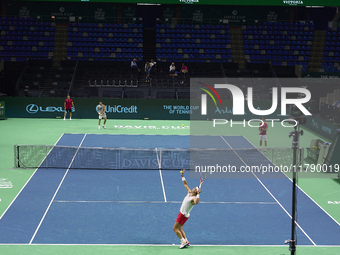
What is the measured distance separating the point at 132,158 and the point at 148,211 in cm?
523

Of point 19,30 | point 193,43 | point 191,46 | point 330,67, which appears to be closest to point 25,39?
point 19,30

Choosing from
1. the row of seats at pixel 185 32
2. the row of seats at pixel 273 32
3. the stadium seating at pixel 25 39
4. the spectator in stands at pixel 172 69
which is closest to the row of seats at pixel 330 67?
the row of seats at pixel 273 32

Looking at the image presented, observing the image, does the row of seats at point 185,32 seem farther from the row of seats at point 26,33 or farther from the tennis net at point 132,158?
the tennis net at point 132,158

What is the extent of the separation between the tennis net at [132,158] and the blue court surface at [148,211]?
427 millimetres

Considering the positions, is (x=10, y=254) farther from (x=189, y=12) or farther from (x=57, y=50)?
(x=189, y=12)

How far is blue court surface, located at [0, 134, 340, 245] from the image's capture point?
1194 centimetres

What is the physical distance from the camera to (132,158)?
18.8 metres

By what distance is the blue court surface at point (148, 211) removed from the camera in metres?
11.9

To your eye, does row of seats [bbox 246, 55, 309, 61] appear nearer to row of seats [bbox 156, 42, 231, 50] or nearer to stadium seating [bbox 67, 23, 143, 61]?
row of seats [bbox 156, 42, 231, 50]

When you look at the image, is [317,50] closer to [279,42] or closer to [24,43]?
[279,42]

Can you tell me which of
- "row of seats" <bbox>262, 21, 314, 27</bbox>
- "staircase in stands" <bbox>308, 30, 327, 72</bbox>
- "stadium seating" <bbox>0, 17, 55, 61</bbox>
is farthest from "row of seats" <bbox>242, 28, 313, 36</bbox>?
"stadium seating" <bbox>0, 17, 55, 61</bbox>

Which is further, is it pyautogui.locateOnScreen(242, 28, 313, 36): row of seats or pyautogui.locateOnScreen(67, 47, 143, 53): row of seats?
pyautogui.locateOnScreen(242, 28, 313, 36): row of seats

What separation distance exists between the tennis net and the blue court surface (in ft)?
1.40

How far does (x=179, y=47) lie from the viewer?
128 ft
